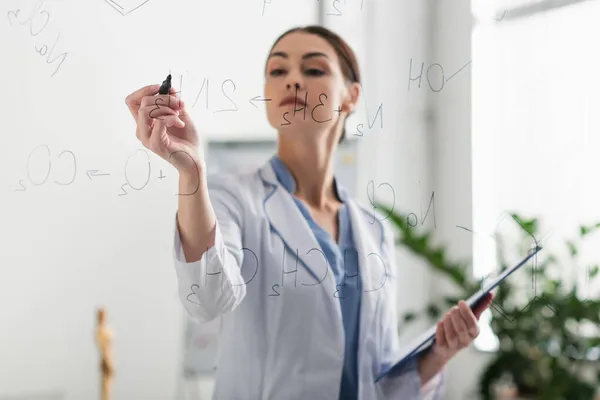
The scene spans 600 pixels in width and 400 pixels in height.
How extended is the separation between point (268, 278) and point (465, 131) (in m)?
0.62

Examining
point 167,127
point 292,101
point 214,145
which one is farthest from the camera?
point 214,145

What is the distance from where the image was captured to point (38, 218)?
45.0 inches

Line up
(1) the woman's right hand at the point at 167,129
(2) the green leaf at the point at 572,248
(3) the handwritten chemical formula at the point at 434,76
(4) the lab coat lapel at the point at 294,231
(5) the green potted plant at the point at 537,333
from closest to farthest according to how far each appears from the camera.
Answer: (1) the woman's right hand at the point at 167,129
(4) the lab coat lapel at the point at 294,231
(3) the handwritten chemical formula at the point at 434,76
(5) the green potted plant at the point at 537,333
(2) the green leaf at the point at 572,248

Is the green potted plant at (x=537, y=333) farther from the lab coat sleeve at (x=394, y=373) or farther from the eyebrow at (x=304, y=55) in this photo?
the eyebrow at (x=304, y=55)

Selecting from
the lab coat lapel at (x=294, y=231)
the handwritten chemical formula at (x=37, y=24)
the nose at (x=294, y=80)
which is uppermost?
the handwritten chemical formula at (x=37, y=24)

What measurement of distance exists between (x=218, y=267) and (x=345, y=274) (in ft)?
0.62

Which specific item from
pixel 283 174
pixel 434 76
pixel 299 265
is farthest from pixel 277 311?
pixel 434 76

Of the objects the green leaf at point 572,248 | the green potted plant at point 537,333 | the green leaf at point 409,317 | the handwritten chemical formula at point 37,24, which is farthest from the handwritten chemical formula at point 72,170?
the green leaf at point 572,248

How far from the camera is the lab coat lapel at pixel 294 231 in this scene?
2.80 ft

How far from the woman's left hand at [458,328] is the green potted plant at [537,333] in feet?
0.93

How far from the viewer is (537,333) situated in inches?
49.8

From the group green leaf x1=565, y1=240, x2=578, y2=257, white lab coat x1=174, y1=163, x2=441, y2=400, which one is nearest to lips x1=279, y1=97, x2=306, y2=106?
white lab coat x1=174, y1=163, x2=441, y2=400

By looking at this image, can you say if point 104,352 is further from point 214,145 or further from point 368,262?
point 368,262

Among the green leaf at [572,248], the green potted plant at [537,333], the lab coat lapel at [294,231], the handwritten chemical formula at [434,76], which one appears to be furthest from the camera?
the green leaf at [572,248]
